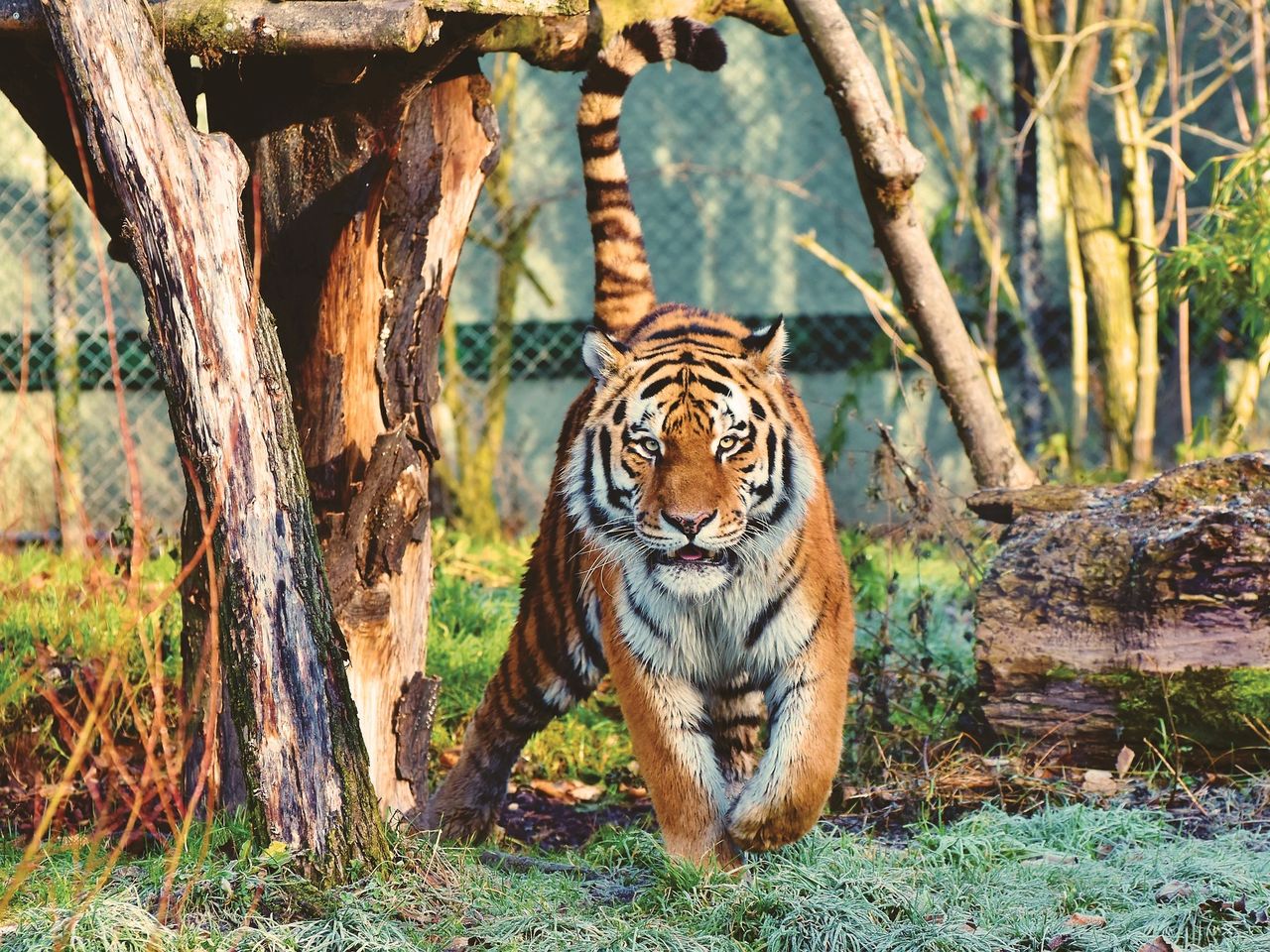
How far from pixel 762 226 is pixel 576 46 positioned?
4843 mm

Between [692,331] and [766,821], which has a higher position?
[692,331]

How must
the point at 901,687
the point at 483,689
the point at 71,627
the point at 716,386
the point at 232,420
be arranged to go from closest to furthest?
the point at 232,420 → the point at 716,386 → the point at 71,627 → the point at 901,687 → the point at 483,689

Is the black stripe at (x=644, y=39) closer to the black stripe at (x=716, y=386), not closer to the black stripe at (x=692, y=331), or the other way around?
the black stripe at (x=692, y=331)

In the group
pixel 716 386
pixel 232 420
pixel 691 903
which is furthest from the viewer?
pixel 716 386

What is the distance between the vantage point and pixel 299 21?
3.07 meters

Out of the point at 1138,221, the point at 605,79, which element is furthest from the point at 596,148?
the point at 1138,221

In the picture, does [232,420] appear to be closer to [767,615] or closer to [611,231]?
[767,615]

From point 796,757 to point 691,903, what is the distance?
0.42 meters

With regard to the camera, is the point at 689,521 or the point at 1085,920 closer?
the point at 1085,920

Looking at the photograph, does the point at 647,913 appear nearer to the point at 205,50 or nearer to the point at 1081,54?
the point at 205,50

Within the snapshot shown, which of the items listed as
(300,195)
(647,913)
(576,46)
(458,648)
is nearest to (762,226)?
(458,648)

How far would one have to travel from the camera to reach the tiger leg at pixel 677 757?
11.3 feet

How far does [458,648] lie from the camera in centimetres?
530

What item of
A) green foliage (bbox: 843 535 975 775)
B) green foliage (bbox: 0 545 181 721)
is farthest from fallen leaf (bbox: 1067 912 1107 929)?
green foliage (bbox: 0 545 181 721)
